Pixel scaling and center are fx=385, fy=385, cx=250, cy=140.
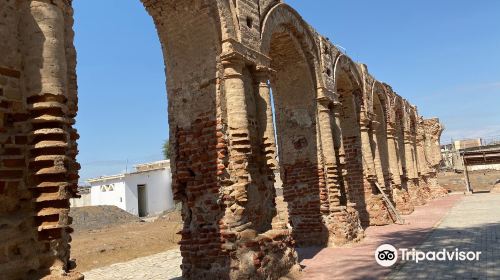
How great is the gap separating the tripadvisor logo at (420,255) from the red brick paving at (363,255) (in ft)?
0.70

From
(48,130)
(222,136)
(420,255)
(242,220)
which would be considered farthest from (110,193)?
(48,130)

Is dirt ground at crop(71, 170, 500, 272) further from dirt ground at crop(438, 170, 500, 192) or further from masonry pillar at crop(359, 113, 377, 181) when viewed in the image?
masonry pillar at crop(359, 113, 377, 181)

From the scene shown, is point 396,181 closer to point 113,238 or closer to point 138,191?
point 113,238

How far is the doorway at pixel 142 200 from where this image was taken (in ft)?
110

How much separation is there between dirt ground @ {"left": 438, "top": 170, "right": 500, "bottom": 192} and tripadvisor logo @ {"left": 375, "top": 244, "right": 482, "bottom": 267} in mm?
24475

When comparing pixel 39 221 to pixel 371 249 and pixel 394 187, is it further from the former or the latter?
pixel 394 187

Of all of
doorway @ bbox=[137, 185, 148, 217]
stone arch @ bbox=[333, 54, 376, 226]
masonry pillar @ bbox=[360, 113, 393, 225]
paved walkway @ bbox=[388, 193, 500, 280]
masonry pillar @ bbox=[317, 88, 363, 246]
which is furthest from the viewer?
doorway @ bbox=[137, 185, 148, 217]

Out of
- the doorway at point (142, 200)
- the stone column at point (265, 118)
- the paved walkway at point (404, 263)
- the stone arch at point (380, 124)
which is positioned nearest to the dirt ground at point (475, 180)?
the stone arch at point (380, 124)

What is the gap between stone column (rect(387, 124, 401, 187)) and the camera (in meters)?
17.4

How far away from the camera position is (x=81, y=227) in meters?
23.4

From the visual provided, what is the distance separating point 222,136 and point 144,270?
4.89 meters

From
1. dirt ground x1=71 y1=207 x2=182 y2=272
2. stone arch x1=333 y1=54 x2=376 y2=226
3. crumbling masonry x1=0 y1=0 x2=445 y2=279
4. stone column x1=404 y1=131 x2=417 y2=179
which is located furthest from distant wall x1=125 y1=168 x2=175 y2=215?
crumbling masonry x1=0 y1=0 x2=445 y2=279

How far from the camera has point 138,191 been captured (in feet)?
110

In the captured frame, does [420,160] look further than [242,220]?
Yes
